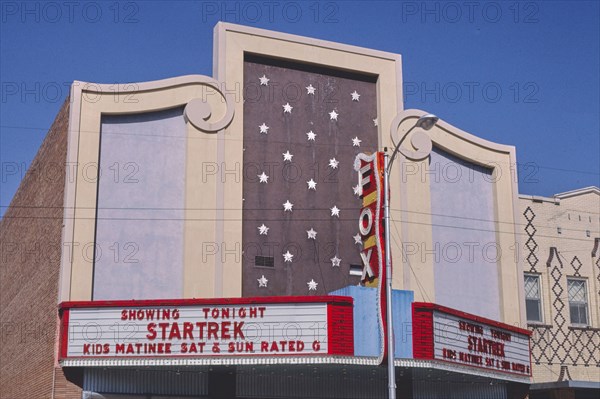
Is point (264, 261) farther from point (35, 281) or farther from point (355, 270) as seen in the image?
point (35, 281)

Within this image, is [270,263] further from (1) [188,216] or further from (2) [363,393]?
(2) [363,393]

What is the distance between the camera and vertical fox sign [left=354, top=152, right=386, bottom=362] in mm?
23234

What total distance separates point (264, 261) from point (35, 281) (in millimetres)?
7071

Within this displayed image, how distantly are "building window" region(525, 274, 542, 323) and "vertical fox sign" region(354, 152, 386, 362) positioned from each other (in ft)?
Answer: 28.6

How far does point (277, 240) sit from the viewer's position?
26109mm

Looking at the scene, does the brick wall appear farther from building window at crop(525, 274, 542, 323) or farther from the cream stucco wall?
building window at crop(525, 274, 542, 323)

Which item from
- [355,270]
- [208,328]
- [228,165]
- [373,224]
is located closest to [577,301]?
[355,270]

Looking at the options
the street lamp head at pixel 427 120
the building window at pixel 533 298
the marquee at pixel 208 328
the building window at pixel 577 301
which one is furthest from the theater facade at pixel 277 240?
the street lamp head at pixel 427 120

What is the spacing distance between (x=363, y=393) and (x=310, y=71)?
960 centimetres

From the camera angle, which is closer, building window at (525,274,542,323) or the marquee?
the marquee

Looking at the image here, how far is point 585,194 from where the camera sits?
A: 107ft

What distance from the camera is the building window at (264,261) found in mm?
25641

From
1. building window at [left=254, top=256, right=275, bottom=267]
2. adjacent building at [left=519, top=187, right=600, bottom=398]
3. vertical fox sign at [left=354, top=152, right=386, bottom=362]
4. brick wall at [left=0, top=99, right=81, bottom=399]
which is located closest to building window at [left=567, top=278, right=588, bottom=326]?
adjacent building at [left=519, top=187, right=600, bottom=398]

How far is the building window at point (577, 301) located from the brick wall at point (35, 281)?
55.6 ft
